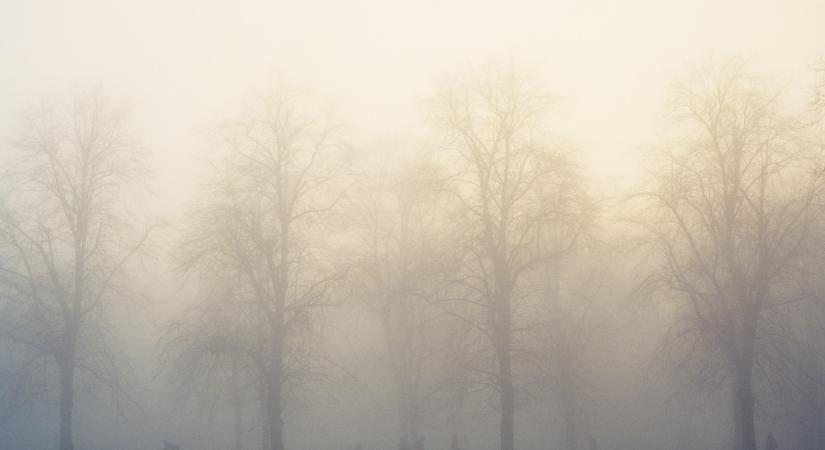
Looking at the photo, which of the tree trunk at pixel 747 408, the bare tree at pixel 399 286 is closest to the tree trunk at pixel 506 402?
the bare tree at pixel 399 286

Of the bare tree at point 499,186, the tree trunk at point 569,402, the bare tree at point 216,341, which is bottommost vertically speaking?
the tree trunk at point 569,402

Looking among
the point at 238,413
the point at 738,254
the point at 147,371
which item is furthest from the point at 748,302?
the point at 147,371

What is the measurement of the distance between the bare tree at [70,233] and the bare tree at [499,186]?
12387mm

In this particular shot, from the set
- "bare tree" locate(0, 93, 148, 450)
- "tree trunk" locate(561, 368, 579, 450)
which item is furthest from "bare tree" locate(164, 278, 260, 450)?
"tree trunk" locate(561, 368, 579, 450)

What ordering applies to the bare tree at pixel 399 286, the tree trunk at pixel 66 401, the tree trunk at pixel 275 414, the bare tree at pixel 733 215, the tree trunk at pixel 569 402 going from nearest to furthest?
the bare tree at pixel 733 215 < the tree trunk at pixel 275 414 < the tree trunk at pixel 66 401 < the bare tree at pixel 399 286 < the tree trunk at pixel 569 402

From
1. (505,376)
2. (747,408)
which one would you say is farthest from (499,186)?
(747,408)

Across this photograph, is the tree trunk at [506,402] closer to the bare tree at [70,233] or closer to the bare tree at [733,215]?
the bare tree at [733,215]

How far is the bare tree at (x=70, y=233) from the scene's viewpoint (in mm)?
24125

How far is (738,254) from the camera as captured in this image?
20.6 metres

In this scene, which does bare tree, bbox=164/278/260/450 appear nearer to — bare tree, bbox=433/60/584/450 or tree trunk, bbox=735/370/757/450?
bare tree, bbox=433/60/584/450

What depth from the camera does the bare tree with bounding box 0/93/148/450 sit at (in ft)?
79.2

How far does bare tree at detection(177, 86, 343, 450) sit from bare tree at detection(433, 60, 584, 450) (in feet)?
13.8

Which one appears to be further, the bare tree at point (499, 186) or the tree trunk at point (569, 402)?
the tree trunk at point (569, 402)

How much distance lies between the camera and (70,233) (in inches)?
990
